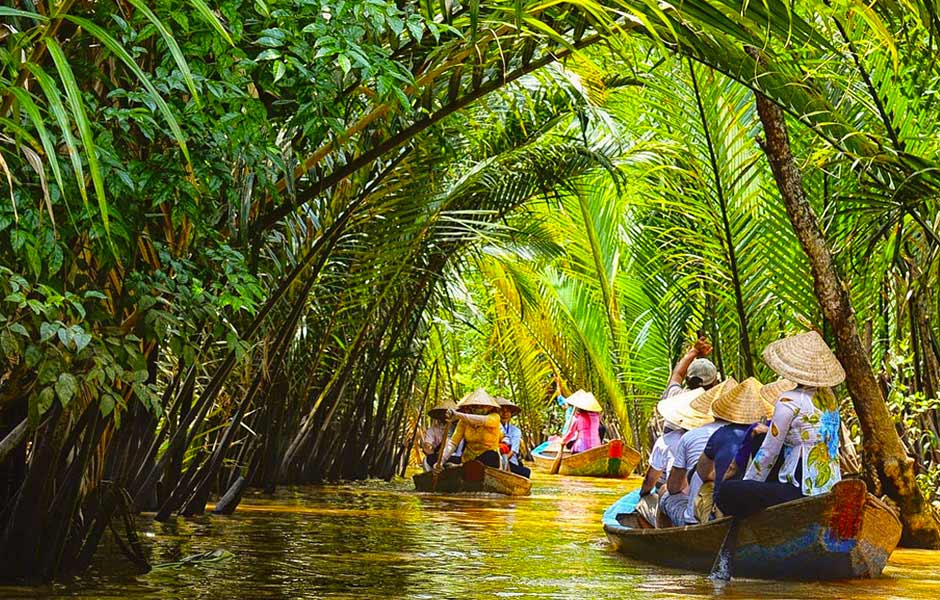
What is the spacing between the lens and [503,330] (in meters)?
26.4

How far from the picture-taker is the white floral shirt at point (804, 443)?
7.66 metres

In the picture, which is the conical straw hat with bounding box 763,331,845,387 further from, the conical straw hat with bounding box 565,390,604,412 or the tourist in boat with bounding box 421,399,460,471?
the conical straw hat with bounding box 565,390,604,412

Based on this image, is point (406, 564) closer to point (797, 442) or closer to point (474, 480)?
point (797, 442)

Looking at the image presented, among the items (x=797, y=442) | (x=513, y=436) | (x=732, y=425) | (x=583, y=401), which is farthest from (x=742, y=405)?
(x=583, y=401)

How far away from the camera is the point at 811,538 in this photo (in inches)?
303

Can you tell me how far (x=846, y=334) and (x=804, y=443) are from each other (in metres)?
1.76

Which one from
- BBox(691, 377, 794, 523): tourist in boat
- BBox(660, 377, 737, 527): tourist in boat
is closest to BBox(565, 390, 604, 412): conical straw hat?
BBox(660, 377, 737, 527): tourist in boat

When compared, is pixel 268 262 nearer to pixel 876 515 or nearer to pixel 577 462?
pixel 876 515

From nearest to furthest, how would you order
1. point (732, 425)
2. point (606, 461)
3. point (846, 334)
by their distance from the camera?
1. point (732, 425)
2. point (846, 334)
3. point (606, 461)

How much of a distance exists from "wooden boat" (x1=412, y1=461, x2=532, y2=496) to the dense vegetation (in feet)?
4.45

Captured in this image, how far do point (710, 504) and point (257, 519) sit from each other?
4.09 m

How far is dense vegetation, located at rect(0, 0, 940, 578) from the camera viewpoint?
14.6 feet

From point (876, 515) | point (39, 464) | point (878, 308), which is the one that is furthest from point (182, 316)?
point (878, 308)

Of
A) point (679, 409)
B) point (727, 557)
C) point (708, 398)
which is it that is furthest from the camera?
point (679, 409)
